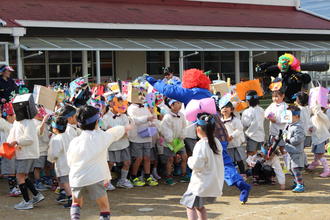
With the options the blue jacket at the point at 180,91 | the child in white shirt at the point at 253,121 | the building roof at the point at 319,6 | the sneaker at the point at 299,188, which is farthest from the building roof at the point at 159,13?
the sneaker at the point at 299,188

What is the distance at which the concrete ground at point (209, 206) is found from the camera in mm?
6133

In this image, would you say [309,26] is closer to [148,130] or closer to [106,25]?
[106,25]

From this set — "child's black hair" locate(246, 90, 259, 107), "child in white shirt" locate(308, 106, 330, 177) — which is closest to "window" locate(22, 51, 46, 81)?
"child's black hair" locate(246, 90, 259, 107)

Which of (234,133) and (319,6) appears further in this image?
(319,6)

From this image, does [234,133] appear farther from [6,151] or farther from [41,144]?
[6,151]

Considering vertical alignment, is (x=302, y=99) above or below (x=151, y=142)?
above

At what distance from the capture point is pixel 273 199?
22.7 feet

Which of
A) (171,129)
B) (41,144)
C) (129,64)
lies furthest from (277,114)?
(129,64)

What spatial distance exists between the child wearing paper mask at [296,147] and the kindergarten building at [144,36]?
6.89 metres

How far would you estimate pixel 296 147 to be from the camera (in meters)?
7.25

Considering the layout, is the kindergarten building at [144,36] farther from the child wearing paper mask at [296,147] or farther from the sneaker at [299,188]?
the sneaker at [299,188]

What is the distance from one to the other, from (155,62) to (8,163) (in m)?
13.5

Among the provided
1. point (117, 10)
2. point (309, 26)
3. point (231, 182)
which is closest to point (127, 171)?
point (231, 182)

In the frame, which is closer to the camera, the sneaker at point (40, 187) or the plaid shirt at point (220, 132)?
the plaid shirt at point (220, 132)
